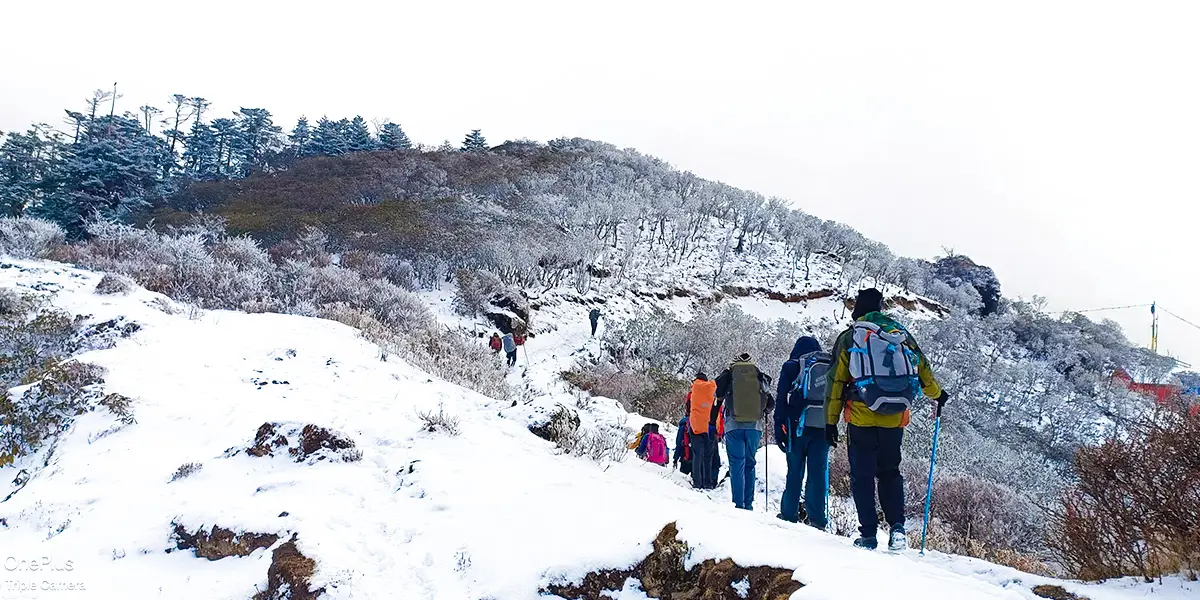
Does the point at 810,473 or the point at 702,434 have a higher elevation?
the point at 810,473

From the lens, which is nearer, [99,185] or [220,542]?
[220,542]

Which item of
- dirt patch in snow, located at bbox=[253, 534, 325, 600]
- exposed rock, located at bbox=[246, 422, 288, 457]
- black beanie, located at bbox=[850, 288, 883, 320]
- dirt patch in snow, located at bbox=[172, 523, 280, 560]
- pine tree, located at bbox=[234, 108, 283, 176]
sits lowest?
dirt patch in snow, located at bbox=[172, 523, 280, 560]

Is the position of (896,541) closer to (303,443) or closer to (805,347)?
(805,347)

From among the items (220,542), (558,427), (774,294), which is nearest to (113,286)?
(558,427)

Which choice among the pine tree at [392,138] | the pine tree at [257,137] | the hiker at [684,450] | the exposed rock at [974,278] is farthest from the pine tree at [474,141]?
the hiker at [684,450]

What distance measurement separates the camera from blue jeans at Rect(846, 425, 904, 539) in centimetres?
384

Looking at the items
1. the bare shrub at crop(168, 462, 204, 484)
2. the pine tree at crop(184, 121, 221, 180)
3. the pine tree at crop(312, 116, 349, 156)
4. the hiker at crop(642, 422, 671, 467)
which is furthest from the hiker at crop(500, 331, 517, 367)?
the pine tree at crop(184, 121, 221, 180)

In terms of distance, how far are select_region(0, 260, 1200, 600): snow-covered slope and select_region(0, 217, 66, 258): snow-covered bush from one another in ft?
38.0

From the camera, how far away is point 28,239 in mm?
17891

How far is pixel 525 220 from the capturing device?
32219mm

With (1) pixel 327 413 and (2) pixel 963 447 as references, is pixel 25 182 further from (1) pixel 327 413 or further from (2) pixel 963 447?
(2) pixel 963 447

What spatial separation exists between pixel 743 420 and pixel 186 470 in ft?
17.4

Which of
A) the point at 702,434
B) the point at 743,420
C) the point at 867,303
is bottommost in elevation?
the point at 702,434

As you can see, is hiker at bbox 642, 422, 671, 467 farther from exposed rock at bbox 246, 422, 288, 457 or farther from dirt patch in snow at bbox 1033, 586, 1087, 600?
dirt patch in snow at bbox 1033, 586, 1087, 600
